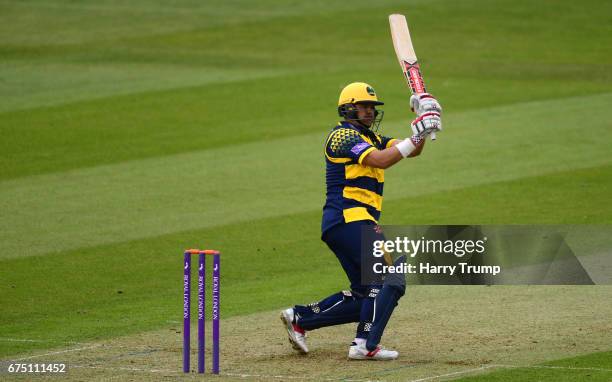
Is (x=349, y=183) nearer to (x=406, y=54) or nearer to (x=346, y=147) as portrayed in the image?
(x=346, y=147)

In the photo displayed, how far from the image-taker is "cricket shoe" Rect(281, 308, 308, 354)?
32.9ft

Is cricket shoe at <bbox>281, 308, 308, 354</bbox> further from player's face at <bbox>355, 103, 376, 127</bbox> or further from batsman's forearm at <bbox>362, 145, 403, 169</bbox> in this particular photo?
player's face at <bbox>355, 103, 376, 127</bbox>

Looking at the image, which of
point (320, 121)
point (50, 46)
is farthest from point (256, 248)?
point (50, 46)

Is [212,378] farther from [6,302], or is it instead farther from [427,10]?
[427,10]

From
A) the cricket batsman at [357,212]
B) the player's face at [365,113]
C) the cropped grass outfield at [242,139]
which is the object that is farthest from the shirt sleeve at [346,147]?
the cropped grass outfield at [242,139]

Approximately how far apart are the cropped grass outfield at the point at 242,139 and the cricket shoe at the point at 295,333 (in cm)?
162

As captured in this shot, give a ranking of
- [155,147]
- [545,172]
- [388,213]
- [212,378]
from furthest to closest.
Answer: [155,147] → [545,172] → [388,213] → [212,378]

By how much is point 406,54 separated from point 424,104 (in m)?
0.92

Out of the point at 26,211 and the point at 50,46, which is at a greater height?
the point at 50,46

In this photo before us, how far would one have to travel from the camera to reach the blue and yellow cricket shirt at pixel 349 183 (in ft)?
32.3

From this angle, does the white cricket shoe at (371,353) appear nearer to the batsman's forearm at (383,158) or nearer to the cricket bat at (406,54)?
the batsman's forearm at (383,158)

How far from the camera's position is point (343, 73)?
27.1m

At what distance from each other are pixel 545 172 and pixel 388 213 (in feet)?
11.2

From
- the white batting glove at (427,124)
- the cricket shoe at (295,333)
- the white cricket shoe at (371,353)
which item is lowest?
the white cricket shoe at (371,353)
